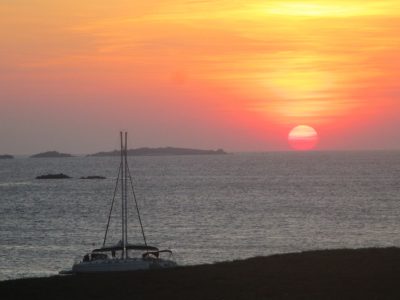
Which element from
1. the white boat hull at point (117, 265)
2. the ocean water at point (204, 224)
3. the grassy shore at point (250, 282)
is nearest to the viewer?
the grassy shore at point (250, 282)

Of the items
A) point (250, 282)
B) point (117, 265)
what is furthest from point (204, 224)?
point (250, 282)

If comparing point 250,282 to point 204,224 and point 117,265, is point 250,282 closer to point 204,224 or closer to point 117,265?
point 117,265

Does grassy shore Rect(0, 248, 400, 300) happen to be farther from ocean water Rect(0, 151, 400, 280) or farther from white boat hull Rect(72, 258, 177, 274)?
ocean water Rect(0, 151, 400, 280)

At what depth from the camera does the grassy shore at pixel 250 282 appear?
67.3ft

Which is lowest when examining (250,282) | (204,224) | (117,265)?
(204,224)

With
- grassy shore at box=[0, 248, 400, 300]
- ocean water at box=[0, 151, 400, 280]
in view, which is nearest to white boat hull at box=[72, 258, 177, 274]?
ocean water at box=[0, 151, 400, 280]

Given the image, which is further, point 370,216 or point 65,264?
point 370,216

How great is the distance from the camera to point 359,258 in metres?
24.8

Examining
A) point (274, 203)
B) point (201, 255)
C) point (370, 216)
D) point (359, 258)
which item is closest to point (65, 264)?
point (201, 255)

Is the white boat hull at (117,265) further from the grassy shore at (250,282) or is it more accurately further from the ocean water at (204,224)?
the grassy shore at (250,282)

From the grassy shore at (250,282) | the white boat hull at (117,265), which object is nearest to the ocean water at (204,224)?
the white boat hull at (117,265)

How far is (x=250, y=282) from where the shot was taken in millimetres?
21844

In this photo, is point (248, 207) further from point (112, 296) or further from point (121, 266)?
point (112, 296)

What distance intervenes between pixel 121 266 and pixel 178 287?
55.6 feet
